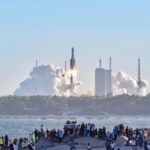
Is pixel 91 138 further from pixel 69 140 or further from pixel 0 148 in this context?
pixel 0 148

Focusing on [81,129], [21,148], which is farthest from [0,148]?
[81,129]

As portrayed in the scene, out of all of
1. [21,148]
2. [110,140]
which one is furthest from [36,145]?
[110,140]

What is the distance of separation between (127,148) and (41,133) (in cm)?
700

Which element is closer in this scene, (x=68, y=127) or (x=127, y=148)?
(x=127, y=148)

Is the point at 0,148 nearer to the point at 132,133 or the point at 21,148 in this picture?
the point at 21,148

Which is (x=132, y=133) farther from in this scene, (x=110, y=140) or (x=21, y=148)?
(x=21, y=148)

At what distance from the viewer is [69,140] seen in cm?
5453

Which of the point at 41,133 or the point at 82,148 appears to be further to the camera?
the point at 41,133

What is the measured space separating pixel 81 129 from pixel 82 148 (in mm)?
2439

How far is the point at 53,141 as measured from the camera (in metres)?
55.1

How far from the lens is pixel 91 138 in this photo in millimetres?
54219

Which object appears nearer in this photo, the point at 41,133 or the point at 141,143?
the point at 141,143

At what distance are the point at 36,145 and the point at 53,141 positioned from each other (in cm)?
129

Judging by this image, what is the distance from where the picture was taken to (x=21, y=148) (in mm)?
54000
